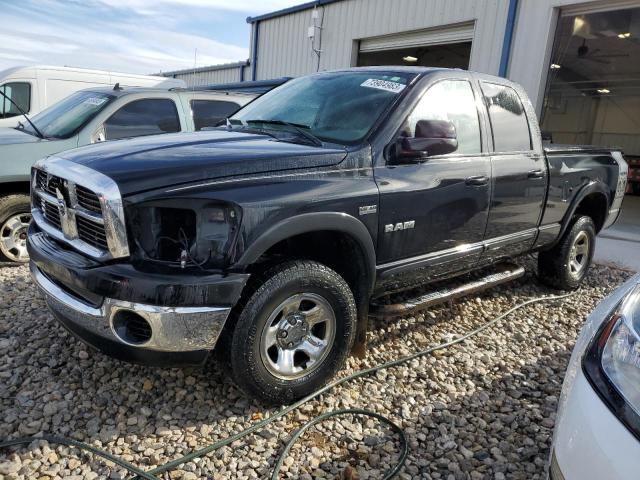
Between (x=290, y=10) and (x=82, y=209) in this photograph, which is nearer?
(x=82, y=209)

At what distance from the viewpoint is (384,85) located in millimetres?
3295

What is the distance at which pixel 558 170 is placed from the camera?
4.33 metres

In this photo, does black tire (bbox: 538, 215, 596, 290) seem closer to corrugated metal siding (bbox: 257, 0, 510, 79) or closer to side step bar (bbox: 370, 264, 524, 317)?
side step bar (bbox: 370, 264, 524, 317)

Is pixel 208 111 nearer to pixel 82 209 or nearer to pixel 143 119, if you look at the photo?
pixel 143 119

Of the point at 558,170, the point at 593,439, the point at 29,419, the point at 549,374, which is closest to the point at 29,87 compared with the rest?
the point at 29,419

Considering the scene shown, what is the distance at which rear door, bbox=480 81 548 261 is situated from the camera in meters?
3.75

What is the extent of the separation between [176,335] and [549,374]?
2534 millimetres

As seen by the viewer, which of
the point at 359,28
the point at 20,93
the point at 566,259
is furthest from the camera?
the point at 359,28

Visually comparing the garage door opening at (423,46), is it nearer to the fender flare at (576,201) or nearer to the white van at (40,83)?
the white van at (40,83)

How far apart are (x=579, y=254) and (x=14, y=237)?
569 centimetres

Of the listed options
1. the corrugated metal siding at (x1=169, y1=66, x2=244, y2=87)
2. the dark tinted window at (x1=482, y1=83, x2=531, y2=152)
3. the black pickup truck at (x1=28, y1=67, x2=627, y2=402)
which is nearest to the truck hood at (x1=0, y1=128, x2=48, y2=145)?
the black pickup truck at (x1=28, y1=67, x2=627, y2=402)

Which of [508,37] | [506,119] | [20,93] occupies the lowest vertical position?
[20,93]

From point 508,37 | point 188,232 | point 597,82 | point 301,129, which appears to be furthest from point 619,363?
point 597,82

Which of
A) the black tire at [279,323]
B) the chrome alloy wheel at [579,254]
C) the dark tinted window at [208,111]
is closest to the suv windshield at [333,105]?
the black tire at [279,323]
